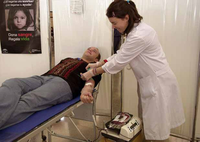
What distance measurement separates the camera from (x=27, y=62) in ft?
7.98

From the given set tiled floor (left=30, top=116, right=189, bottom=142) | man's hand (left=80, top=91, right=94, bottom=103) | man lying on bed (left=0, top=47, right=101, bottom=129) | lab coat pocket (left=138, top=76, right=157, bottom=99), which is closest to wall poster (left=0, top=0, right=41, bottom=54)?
man lying on bed (left=0, top=47, right=101, bottom=129)

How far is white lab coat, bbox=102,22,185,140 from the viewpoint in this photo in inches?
51.8

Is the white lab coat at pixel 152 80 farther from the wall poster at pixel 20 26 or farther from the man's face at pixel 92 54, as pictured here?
the wall poster at pixel 20 26

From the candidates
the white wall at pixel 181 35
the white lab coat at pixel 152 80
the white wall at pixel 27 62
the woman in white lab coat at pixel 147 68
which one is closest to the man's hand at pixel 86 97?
the woman in white lab coat at pixel 147 68

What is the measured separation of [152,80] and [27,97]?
94cm

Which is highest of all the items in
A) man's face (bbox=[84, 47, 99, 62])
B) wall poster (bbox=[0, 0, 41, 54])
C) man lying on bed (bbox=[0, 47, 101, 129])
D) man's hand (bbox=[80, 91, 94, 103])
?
wall poster (bbox=[0, 0, 41, 54])

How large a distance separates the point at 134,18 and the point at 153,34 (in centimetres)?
19

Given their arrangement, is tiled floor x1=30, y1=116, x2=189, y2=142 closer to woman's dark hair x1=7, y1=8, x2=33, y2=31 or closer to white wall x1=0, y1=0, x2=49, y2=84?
white wall x1=0, y1=0, x2=49, y2=84

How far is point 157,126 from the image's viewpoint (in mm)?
1426

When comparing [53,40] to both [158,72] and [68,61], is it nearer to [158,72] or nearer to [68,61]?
[68,61]

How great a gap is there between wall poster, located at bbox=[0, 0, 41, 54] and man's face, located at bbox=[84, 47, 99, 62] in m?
0.73

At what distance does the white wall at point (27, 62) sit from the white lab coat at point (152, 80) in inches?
50.7

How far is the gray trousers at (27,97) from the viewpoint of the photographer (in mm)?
1065

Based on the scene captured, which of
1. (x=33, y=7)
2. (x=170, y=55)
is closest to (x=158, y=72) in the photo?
(x=170, y=55)
